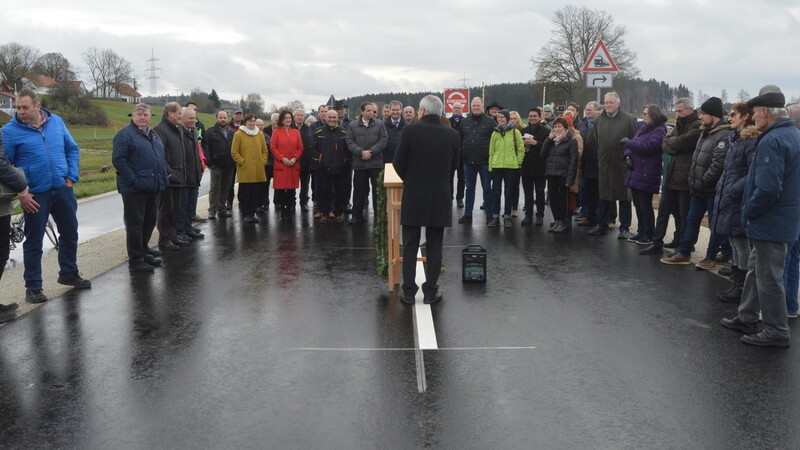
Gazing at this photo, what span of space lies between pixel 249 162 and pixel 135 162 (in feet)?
14.3

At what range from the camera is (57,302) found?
7.21m

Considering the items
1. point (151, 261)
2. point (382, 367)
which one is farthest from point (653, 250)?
point (151, 261)

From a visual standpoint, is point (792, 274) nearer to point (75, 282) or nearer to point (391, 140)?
point (75, 282)

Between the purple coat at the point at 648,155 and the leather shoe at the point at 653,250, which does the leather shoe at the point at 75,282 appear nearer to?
the leather shoe at the point at 653,250

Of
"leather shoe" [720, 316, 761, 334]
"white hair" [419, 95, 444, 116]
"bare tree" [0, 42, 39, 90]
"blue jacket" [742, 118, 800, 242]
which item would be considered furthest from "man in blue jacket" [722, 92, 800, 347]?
"bare tree" [0, 42, 39, 90]

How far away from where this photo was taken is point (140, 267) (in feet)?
28.3

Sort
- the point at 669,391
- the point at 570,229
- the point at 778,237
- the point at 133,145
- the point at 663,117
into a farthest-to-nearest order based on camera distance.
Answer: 1. the point at 570,229
2. the point at 663,117
3. the point at 133,145
4. the point at 778,237
5. the point at 669,391

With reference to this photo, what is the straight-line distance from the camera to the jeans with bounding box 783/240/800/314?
643 cm

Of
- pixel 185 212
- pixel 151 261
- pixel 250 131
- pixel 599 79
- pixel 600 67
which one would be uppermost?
pixel 600 67

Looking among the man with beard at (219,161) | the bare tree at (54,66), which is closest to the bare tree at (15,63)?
the bare tree at (54,66)

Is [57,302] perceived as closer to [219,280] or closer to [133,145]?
[219,280]

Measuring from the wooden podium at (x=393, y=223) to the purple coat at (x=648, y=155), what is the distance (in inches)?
159

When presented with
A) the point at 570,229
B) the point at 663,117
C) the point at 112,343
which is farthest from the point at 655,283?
the point at 112,343

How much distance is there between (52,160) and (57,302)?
1.51 meters
